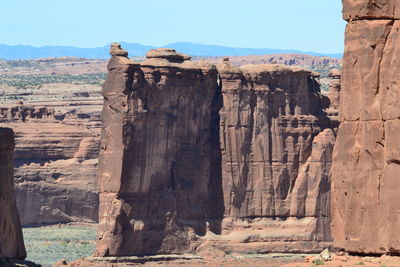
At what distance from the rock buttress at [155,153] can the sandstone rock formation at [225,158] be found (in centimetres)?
5

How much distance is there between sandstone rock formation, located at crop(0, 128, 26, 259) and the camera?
3778cm

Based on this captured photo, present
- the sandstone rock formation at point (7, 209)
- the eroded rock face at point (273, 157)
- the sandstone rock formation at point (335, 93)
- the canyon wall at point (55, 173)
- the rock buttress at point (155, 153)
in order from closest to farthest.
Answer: the sandstone rock formation at point (7, 209)
the rock buttress at point (155, 153)
the eroded rock face at point (273, 157)
the sandstone rock formation at point (335, 93)
the canyon wall at point (55, 173)

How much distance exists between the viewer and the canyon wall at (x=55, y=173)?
10900cm

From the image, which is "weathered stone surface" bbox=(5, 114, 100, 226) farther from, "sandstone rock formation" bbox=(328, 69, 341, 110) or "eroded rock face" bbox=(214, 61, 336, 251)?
"eroded rock face" bbox=(214, 61, 336, 251)

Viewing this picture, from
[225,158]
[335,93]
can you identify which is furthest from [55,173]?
[335,93]

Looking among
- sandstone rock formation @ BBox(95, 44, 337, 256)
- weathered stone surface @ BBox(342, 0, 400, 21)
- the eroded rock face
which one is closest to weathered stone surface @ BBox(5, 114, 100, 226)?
sandstone rock formation @ BBox(95, 44, 337, 256)

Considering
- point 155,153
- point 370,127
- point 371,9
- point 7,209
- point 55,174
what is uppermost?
point 371,9

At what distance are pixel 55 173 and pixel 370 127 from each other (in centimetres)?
8212

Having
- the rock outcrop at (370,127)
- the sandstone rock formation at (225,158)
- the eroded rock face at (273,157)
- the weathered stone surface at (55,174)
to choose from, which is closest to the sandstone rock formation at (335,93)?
the sandstone rock formation at (225,158)

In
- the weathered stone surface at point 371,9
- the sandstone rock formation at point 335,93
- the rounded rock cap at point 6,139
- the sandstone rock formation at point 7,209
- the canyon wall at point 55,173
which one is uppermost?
the weathered stone surface at point 371,9

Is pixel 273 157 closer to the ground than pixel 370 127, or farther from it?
closer to the ground

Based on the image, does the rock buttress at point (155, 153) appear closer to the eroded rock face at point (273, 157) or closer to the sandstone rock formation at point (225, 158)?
the sandstone rock formation at point (225, 158)

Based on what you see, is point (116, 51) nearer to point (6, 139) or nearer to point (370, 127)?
point (6, 139)

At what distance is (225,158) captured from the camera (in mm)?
94062
